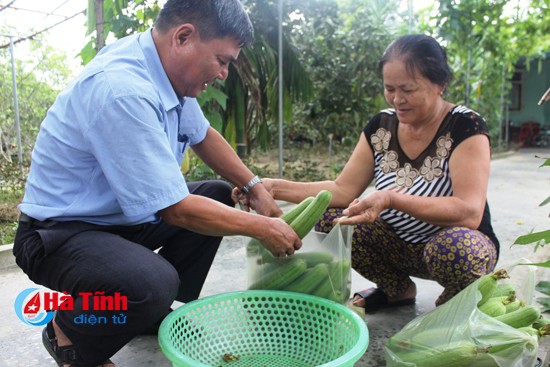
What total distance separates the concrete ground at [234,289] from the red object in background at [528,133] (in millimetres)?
10066

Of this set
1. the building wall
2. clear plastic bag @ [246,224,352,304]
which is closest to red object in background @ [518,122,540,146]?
the building wall

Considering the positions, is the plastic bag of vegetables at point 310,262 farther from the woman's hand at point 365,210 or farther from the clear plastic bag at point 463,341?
the clear plastic bag at point 463,341

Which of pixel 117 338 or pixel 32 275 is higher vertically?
pixel 32 275

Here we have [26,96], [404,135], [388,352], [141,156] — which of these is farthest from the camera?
[26,96]

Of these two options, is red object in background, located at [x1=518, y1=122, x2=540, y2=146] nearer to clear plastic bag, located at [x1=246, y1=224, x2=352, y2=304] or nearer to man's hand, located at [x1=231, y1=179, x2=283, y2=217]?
man's hand, located at [x1=231, y1=179, x2=283, y2=217]

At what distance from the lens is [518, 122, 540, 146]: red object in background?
14.0m

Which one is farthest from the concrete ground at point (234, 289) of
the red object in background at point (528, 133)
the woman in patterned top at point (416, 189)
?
the red object in background at point (528, 133)

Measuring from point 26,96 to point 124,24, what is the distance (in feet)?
14.9

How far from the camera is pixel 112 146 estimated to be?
1.42 metres

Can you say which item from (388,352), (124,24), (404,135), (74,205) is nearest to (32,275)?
(74,205)

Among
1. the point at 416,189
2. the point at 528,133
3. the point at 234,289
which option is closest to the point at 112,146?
the point at 416,189

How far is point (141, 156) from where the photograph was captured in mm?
1412

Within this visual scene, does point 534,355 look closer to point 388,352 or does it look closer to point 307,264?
point 388,352

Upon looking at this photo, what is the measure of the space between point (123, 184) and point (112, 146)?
118mm
